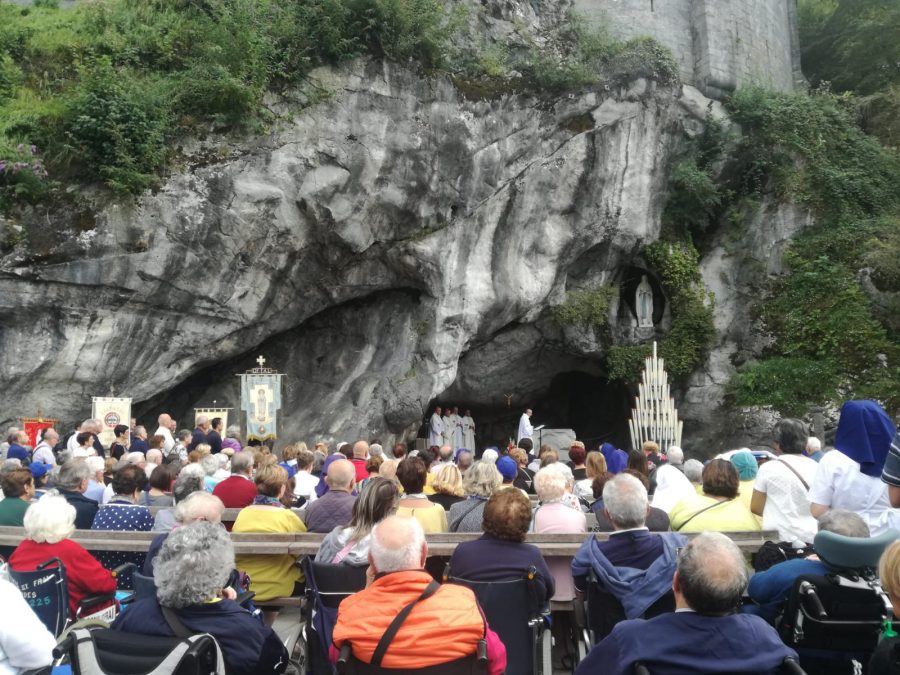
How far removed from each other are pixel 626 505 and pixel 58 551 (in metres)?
2.97

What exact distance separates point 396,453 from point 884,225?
589 inches

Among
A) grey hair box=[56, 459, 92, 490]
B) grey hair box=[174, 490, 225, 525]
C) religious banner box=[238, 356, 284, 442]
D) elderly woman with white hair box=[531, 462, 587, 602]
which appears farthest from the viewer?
religious banner box=[238, 356, 284, 442]

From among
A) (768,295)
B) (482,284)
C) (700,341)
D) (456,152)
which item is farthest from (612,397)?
(456,152)

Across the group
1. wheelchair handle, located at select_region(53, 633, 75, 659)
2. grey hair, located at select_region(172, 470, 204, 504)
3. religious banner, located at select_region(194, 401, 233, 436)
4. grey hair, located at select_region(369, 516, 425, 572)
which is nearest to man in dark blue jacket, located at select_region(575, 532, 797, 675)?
grey hair, located at select_region(369, 516, 425, 572)

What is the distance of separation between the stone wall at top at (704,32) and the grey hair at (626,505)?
63.1ft

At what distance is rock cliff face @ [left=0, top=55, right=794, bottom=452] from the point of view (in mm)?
12945

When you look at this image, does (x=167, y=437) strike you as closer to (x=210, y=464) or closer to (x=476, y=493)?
(x=210, y=464)

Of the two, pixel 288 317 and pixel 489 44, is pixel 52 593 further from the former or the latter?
pixel 489 44

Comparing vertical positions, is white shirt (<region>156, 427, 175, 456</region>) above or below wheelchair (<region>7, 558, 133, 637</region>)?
above

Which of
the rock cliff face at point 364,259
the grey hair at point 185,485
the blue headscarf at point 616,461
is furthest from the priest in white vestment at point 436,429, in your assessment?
the grey hair at point 185,485

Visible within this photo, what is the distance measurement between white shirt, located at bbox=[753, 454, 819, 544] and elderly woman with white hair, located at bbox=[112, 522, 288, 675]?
3020 mm

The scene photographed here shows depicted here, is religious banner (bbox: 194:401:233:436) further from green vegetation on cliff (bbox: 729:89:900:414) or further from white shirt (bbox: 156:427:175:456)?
green vegetation on cliff (bbox: 729:89:900:414)

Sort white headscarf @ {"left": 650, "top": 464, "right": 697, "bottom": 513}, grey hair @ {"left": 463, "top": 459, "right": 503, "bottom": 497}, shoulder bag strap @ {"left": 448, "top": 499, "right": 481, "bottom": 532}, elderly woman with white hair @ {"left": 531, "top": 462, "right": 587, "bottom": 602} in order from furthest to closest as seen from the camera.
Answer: white headscarf @ {"left": 650, "top": 464, "right": 697, "bottom": 513}
grey hair @ {"left": 463, "top": 459, "right": 503, "bottom": 497}
shoulder bag strap @ {"left": 448, "top": 499, "right": 481, "bottom": 532}
elderly woman with white hair @ {"left": 531, "top": 462, "right": 587, "bottom": 602}

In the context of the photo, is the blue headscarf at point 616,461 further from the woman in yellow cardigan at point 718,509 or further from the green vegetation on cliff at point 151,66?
the green vegetation on cliff at point 151,66
